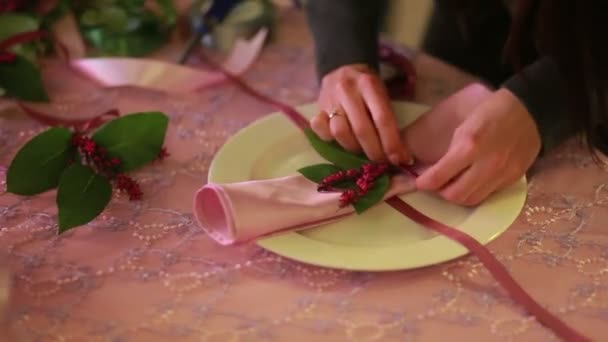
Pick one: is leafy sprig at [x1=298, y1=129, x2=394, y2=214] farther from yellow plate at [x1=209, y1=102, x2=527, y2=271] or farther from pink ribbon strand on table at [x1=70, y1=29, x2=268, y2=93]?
pink ribbon strand on table at [x1=70, y1=29, x2=268, y2=93]

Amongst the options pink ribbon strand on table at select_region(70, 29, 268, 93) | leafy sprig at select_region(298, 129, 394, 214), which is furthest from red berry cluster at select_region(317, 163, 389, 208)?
pink ribbon strand on table at select_region(70, 29, 268, 93)

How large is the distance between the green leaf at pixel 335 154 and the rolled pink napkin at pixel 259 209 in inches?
2.2

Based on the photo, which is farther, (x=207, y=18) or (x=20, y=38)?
(x=207, y=18)

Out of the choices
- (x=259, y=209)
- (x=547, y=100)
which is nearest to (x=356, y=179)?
(x=259, y=209)

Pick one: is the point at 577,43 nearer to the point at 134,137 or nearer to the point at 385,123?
the point at 385,123

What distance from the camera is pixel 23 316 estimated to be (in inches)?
22.9

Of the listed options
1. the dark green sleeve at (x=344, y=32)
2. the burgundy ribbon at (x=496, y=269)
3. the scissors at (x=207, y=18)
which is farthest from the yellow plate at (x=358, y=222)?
the scissors at (x=207, y=18)

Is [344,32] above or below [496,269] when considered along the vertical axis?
above

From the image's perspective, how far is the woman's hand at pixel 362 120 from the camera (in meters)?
0.71

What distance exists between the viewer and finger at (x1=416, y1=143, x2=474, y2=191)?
655 mm

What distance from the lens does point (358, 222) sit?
0.66 m

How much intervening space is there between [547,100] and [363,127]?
0.18 metres

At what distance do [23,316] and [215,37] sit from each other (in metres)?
0.50

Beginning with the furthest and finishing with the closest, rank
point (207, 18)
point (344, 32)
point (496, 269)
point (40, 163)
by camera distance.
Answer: point (207, 18) < point (344, 32) < point (40, 163) < point (496, 269)
